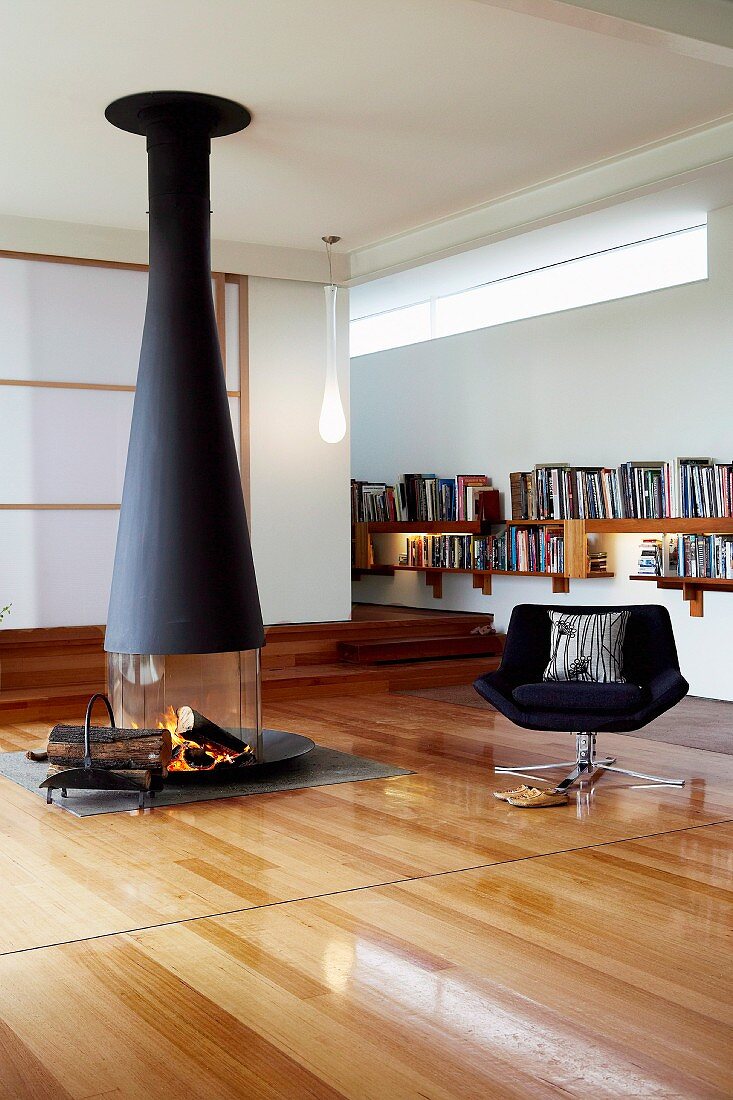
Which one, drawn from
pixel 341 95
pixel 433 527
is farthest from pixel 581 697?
pixel 433 527

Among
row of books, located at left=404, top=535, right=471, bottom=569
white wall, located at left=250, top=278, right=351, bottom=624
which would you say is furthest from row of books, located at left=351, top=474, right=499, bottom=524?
white wall, located at left=250, top=278, right=351, bottom=624

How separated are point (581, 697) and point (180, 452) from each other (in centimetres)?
205

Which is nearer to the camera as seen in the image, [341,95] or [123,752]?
[123,752]

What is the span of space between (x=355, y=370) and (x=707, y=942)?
8.36 m

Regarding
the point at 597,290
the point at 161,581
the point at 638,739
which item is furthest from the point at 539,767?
the point at 597,290

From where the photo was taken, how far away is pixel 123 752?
499cm

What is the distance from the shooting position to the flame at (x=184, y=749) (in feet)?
17.4

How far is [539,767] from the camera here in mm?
5363

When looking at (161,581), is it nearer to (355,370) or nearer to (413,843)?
(413,843)

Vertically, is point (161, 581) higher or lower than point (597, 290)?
lower

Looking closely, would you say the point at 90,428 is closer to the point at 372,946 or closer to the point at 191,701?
the point at 191,701

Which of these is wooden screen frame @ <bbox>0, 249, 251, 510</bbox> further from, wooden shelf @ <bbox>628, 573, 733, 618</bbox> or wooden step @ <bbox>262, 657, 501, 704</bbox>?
wooden shelf @ <bbox>628, 573, 733, 618</bbox>

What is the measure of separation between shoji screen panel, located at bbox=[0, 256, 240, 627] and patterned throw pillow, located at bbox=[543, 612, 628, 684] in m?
3.49

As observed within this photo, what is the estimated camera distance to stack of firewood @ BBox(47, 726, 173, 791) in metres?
4.94
